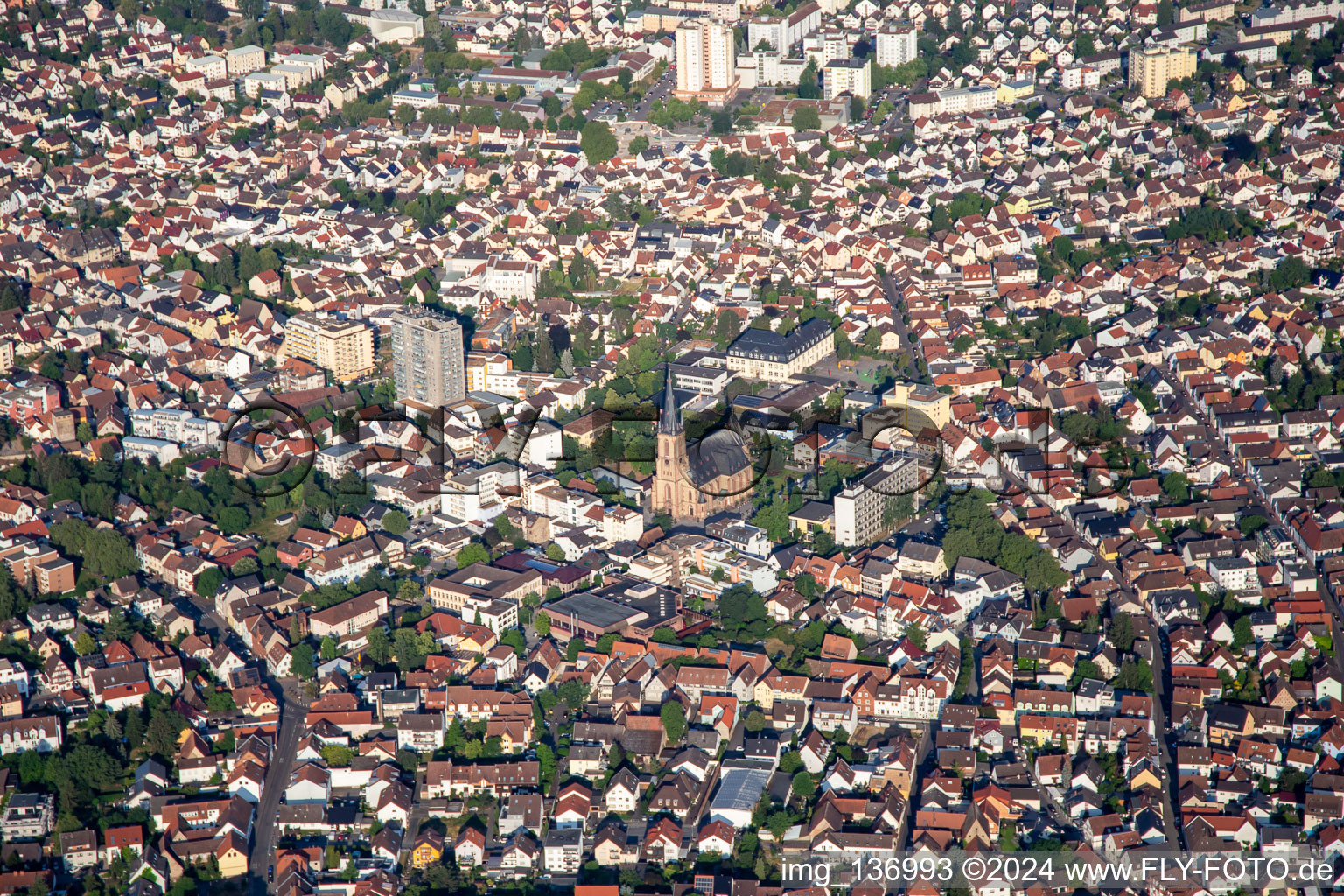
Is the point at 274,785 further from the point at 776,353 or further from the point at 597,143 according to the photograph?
the point at 597,143

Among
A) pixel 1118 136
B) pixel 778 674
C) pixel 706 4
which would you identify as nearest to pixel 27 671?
pixel 778 674

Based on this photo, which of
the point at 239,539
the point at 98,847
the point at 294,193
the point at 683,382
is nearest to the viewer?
the point at 98,847

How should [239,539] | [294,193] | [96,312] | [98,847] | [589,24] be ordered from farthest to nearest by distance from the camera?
1. [589,24]
2. [294,193]
3. [96,312]
4. [239,539]
5. [98,847]

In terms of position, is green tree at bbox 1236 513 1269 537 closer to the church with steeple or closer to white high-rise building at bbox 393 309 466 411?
the church with steeple

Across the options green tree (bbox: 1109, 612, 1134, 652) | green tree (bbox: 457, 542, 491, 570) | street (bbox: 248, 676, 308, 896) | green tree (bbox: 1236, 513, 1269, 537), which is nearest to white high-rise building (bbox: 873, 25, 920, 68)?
green tree (bbox: 1236, 513, 1269, 537)

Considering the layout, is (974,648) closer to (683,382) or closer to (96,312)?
(683,382)

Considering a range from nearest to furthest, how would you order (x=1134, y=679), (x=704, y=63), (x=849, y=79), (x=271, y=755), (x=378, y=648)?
(x=271, y=755) < (x=1134, y=679) < (x=378, y=648) < (x=849, y=79) < (x=704, y=63)

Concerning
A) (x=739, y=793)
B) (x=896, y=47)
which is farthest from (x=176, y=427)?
(x=896, y=47)
